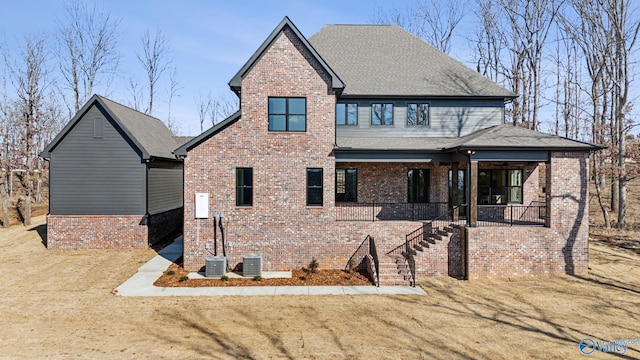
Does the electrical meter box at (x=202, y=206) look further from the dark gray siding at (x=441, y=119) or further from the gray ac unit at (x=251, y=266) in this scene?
the dark gray siding at (x=441, y=119)

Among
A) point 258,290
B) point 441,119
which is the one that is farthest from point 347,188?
point 258,290

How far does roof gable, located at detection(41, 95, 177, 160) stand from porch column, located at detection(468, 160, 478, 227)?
1569cm

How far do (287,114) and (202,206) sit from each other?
5196 millimetres

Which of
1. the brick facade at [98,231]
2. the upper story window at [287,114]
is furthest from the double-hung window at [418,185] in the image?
the brick facade at [98,231]

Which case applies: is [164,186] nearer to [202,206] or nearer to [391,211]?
[202,206]

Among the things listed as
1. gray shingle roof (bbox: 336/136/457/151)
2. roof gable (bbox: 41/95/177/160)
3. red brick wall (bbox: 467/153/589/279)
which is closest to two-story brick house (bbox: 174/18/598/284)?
red brick wall (bbox: 467/153/589/279)

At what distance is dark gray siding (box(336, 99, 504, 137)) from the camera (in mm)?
17062

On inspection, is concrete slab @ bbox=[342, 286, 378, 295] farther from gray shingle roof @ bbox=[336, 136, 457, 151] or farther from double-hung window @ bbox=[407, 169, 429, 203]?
double-hung window @ bbox=[407, 169, 429, 203]

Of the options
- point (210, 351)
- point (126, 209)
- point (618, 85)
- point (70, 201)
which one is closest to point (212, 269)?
point (210, 351)

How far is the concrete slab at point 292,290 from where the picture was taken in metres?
11.4

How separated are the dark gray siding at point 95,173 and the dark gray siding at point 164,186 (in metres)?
0.76

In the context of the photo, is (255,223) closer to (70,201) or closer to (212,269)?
(212,269)

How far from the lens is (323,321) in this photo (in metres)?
9.23

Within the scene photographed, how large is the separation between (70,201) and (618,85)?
33.5 m
